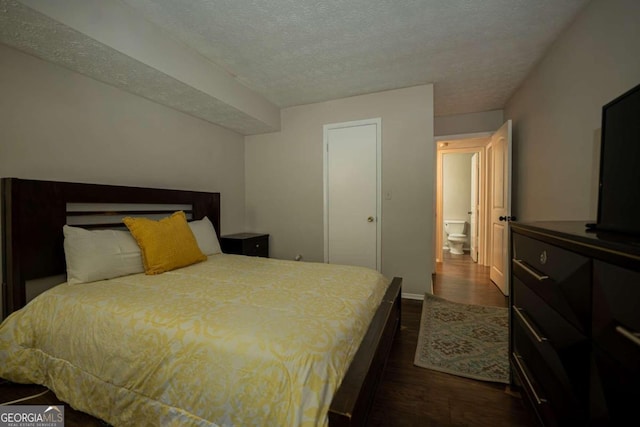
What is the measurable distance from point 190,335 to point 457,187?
679 centimetres

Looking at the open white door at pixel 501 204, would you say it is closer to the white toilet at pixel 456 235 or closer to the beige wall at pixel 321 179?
the beige wall at pixel 321 179

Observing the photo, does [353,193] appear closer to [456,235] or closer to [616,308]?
[616,308]

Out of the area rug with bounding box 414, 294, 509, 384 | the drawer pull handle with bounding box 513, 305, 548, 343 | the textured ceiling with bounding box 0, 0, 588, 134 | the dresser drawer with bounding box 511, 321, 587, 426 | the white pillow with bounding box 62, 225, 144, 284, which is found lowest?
the area rug with bounding box 414, 294, 509, 384

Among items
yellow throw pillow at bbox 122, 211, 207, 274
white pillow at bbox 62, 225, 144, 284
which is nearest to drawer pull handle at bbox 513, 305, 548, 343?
yellow throw pillow at bbox 122, 211, 207, 274

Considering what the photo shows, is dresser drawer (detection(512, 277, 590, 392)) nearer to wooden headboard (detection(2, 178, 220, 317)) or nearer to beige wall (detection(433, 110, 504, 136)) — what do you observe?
wooden headboard (detection(2, 178, 220, 317))

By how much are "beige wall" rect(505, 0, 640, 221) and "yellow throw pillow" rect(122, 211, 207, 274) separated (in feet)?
10.1

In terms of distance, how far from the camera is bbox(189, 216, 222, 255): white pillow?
8.37 feet

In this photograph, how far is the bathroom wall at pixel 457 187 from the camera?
627 centimetres

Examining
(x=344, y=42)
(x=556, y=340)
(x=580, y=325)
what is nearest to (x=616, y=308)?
(x=580, y=325)

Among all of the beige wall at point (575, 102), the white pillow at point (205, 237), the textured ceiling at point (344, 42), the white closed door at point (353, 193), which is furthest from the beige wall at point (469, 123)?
the white pillow at point (205, 237)

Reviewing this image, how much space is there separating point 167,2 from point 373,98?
88.5 inches

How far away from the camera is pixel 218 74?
2545 millimetres

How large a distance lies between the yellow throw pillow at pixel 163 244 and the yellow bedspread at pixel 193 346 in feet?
0.79

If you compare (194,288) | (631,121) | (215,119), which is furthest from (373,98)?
(194,288)
